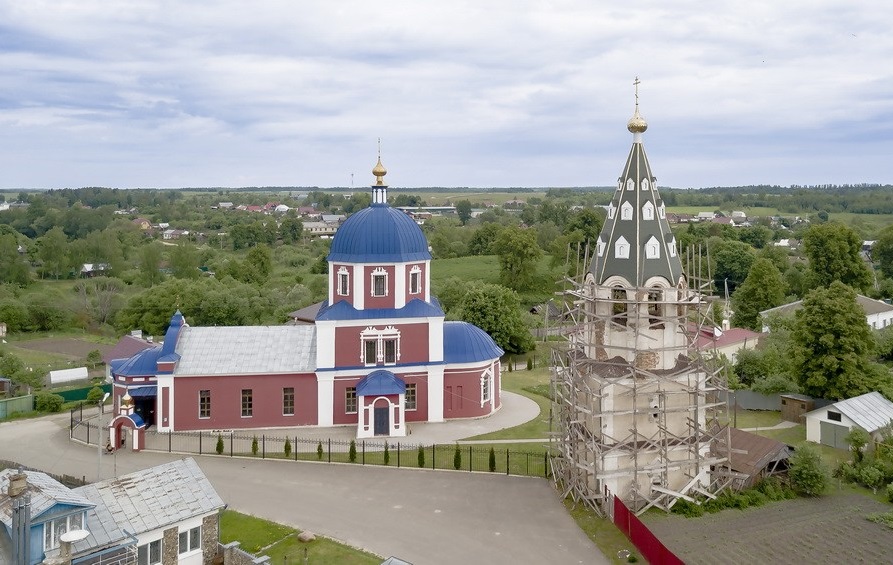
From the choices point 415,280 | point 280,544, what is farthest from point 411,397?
point 280,544

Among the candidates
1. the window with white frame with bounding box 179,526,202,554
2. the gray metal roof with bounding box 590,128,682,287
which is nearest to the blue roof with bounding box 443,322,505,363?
the gray metal roof with bounding box 590,128,682,287

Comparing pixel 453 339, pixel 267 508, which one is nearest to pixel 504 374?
pixel 453 339

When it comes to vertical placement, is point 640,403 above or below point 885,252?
below

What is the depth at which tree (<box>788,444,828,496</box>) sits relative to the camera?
78.2 ft

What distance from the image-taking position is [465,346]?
34.6 meters

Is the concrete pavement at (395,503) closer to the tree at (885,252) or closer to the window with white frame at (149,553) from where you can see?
the window with white frame at (149,553)

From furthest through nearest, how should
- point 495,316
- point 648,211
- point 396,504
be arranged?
point 495,316 → point 396,504 → point 648,211

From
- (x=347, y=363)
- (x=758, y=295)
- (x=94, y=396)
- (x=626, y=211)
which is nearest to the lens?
(x=626, y=211)

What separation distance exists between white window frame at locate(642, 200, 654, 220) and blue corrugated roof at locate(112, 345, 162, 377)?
2148 cm

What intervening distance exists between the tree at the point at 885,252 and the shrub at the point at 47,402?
72114mm

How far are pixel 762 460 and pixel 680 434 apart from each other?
300 centimetres

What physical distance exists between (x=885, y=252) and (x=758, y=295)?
2553 centimetres

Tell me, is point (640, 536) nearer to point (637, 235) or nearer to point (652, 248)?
point (652, 248)

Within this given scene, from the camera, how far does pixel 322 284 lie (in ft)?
225
